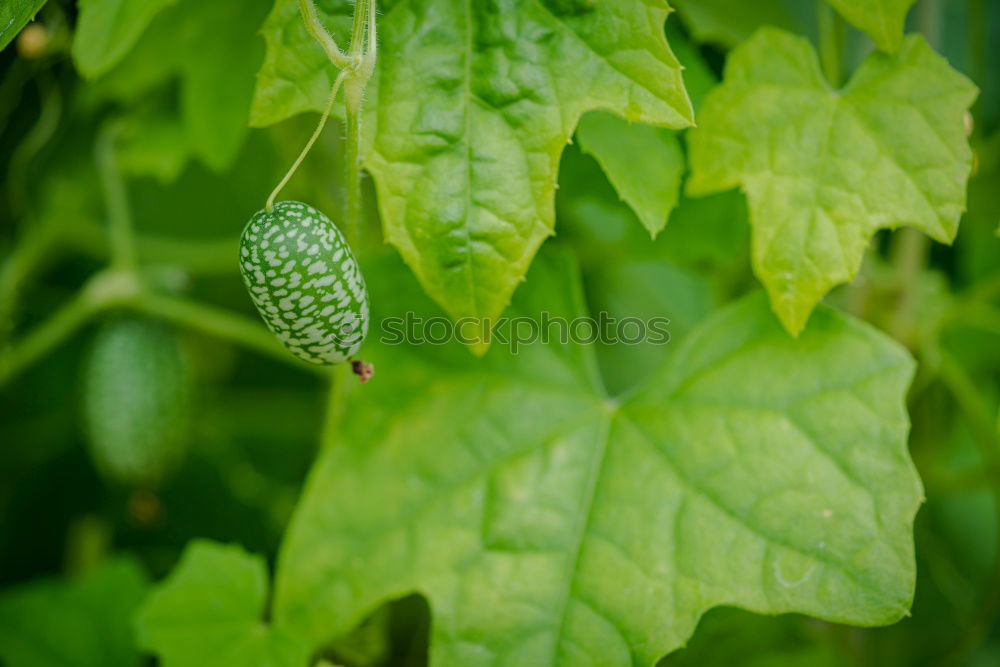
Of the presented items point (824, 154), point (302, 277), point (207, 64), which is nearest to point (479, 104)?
point (302, 277)

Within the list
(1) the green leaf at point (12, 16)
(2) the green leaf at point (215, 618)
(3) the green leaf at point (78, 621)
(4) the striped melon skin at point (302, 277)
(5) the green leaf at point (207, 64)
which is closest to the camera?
(4) the striped melon skin at point (302, 277)

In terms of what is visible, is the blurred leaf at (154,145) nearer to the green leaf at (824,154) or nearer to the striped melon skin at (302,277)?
the striped melon skin at (302,277)

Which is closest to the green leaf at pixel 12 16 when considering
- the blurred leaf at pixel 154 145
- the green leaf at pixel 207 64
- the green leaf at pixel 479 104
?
the green leaf at pixel 479 104

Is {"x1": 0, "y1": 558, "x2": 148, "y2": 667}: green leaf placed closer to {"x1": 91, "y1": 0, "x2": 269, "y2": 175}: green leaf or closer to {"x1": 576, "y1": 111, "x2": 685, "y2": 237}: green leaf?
{"x1": 91, "y1": 0, "x2": 269, "y2": 175}: green leaf

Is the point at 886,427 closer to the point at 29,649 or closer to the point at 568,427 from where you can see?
the point at 568,427

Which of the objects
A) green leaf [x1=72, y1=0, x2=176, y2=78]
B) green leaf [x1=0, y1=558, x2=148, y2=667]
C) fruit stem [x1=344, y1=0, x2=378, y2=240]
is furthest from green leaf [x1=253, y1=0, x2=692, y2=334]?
green leaf [x1=0, y1=558, x2=148, y2=667]

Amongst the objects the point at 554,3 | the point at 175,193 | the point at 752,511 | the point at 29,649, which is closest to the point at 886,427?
the point at 752,511

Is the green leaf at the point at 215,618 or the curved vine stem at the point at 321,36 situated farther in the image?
the green leaf at the point at 215,618
